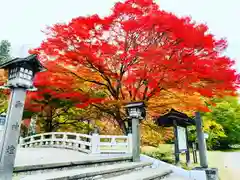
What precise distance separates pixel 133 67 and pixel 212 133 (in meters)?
15.3

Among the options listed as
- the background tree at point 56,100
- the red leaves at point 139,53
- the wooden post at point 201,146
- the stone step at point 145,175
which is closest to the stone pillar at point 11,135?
the stone step at point 145,175

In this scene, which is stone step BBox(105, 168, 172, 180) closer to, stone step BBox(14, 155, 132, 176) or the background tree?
stone step BBox(14, 155, 132, 176)

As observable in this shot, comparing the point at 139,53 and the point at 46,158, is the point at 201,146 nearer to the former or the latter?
the point at 139,53

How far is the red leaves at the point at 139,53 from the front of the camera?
9031 millimetres

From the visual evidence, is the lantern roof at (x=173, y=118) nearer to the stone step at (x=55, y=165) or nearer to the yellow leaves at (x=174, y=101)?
the yellow leaves at (x=174, y=101)

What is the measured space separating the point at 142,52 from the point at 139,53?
5.9 inches

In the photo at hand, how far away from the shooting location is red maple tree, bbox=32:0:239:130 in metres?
9.03

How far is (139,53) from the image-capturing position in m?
9.40

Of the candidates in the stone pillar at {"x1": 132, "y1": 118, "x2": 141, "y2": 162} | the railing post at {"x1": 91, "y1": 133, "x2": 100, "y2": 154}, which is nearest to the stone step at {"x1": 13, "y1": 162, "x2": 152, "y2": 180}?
the stone pillar at {"x1": 132, "y1": 118, "x2": 141, "y2": 162}

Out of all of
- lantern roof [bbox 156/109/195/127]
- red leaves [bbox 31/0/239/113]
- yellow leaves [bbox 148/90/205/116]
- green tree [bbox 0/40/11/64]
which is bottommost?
lantern roof [bbox 156/109/195/127]

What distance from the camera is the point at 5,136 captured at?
3.98 m

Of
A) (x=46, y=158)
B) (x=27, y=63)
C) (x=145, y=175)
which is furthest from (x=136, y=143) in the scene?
(x=27, y=63)

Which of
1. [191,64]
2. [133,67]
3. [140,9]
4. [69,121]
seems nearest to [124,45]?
[133,67]

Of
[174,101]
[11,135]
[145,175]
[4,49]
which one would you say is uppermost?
[4,49]
